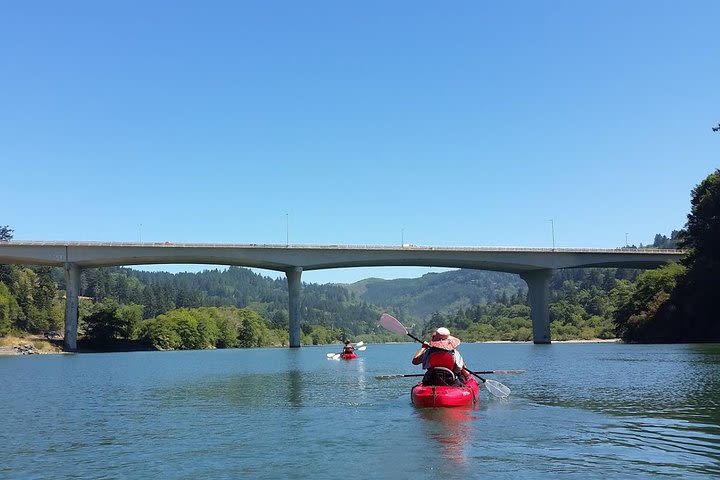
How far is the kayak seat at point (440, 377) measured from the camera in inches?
896

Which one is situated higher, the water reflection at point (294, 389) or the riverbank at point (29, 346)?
the water reflection at point (294, 389)

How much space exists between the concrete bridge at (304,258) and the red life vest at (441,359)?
76.7 meters

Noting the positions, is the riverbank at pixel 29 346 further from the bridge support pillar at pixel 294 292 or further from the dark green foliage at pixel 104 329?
the bridge support pillar at pixel 294 292

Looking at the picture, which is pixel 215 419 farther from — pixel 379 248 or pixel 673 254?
pixel 673 254

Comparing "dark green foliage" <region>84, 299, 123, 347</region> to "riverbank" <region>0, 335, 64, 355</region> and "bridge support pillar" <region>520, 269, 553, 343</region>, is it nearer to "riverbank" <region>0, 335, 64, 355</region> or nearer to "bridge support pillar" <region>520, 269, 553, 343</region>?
"riverbank" <region>0, 335, 64, 355</region>

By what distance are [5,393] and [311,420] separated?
1990cm

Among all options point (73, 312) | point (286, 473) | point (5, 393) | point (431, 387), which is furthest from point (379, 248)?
point (286, 473)

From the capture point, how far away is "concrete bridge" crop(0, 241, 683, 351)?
302 feet

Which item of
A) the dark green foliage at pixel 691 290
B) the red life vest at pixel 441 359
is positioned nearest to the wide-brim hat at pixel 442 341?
the red life vest at pixel 441 359

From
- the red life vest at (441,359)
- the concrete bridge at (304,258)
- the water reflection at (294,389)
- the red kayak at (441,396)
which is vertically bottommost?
the water reflection at (294,389)

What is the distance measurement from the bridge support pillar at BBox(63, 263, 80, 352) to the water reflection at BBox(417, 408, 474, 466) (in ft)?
264

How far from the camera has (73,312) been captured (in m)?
92.5

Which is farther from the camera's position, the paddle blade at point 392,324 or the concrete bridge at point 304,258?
the concrete bridge at point 304,258

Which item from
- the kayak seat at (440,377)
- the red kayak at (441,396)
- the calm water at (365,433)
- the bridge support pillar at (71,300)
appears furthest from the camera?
the bridge support pillar at (71,300)
